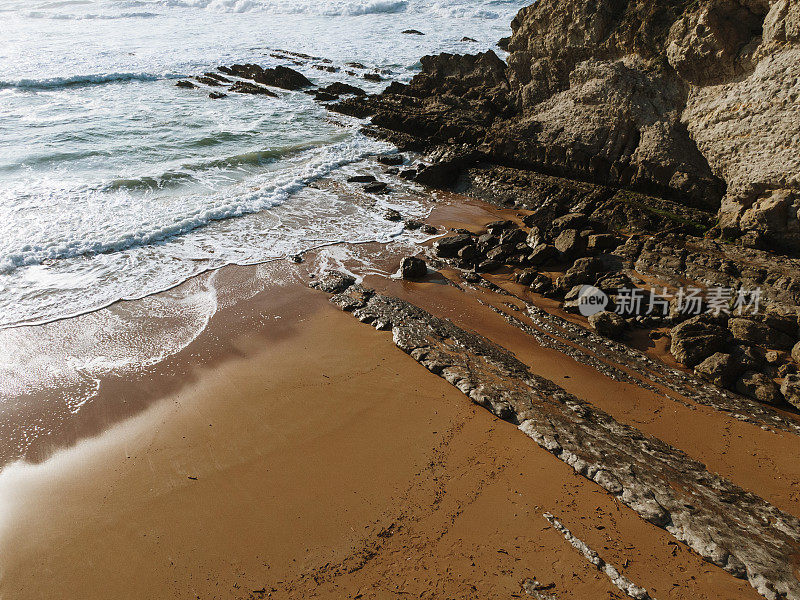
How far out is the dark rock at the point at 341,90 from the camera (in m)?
25.3

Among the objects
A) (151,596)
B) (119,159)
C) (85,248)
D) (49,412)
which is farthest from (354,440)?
(119,159)

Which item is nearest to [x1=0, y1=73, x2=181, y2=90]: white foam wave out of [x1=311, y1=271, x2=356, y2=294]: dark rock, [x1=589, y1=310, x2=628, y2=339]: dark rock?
[x1=311, y1=271, x2=356, y2=294]: dark rock

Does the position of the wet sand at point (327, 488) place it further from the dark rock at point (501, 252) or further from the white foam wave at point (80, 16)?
the white foam wave at point (80, 16)

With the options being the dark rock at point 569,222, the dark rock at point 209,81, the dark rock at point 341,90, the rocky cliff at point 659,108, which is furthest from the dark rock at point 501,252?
the dark rock at point 209,81

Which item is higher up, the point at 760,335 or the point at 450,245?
the point at 760,335

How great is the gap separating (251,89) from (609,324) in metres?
24.2

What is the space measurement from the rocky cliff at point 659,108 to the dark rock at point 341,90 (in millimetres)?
7218

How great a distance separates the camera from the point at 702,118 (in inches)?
460

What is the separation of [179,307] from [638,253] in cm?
947

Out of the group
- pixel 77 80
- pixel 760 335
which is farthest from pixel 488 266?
pixel 77 80

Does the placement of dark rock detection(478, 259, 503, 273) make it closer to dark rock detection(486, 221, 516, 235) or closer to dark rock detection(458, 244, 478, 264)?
dark rock detection(458, 244, 478, 264)

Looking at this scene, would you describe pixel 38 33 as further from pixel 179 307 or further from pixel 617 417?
pixel 617 417

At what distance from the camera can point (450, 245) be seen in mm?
11109

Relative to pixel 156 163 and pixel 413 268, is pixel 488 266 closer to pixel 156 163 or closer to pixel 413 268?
pixel 413 268
